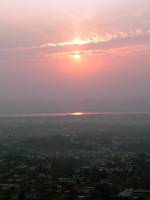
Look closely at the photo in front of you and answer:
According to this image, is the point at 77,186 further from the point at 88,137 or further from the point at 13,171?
the point at 88,137

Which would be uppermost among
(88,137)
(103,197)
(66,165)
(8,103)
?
(8,103)

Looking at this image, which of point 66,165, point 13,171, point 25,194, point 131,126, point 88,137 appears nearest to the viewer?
point 25,194

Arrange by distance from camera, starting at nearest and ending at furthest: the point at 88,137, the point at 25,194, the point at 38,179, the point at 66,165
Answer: the point at 25,194 → the point at 38,179 → the point at 66,165 → the point at 88,137

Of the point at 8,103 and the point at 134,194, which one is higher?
the point at 8,103

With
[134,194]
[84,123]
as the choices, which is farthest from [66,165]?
[84,123]

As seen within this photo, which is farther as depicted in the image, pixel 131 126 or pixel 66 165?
pixel 131 126

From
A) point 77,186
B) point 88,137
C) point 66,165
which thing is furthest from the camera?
point 88,137

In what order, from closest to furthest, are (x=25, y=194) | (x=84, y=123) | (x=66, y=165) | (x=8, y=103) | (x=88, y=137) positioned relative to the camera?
1. (x=25, y=194)
2. (x=66, y=165)
3. (x=88, y=137)
4. (x=84, y=123)
5. (x=8, y=103)

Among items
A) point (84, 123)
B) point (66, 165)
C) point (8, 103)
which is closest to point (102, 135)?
point (84, 123)

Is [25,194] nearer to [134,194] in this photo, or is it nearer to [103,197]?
[103,197]
